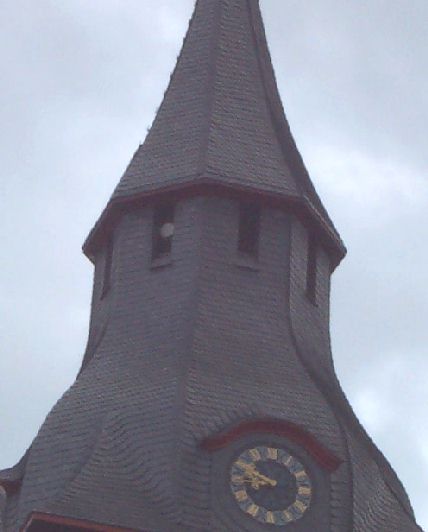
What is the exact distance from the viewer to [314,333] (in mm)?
47062

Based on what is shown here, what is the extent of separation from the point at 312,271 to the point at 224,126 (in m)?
3.18

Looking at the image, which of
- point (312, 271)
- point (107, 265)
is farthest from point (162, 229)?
point (312, 271)

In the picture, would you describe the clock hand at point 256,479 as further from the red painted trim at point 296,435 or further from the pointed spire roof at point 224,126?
the pointed spire roof at point 224,126

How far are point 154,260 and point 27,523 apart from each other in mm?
6829

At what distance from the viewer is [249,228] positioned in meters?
47.4

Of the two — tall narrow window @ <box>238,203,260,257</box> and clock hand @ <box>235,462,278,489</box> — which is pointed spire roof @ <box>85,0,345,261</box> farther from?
clock hand @ <box>235,462,278,489</box>

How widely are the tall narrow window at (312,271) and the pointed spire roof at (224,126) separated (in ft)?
1.19

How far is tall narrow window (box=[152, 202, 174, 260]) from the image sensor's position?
47156mm

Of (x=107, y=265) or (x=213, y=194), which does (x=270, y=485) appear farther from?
(x=107, y=265)

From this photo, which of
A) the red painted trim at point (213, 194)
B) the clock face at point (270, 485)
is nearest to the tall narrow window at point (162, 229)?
the red painted trim at point (213, 194)

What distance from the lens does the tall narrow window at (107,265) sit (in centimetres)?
4788

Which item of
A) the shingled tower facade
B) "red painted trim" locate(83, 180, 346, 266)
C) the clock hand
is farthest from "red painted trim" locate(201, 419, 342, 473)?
"red painted trim" locate(83, 180, 346, 266)

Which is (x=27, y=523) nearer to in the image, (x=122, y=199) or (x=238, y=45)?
(x=122, y=199)

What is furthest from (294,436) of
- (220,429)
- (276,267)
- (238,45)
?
(238,45)
